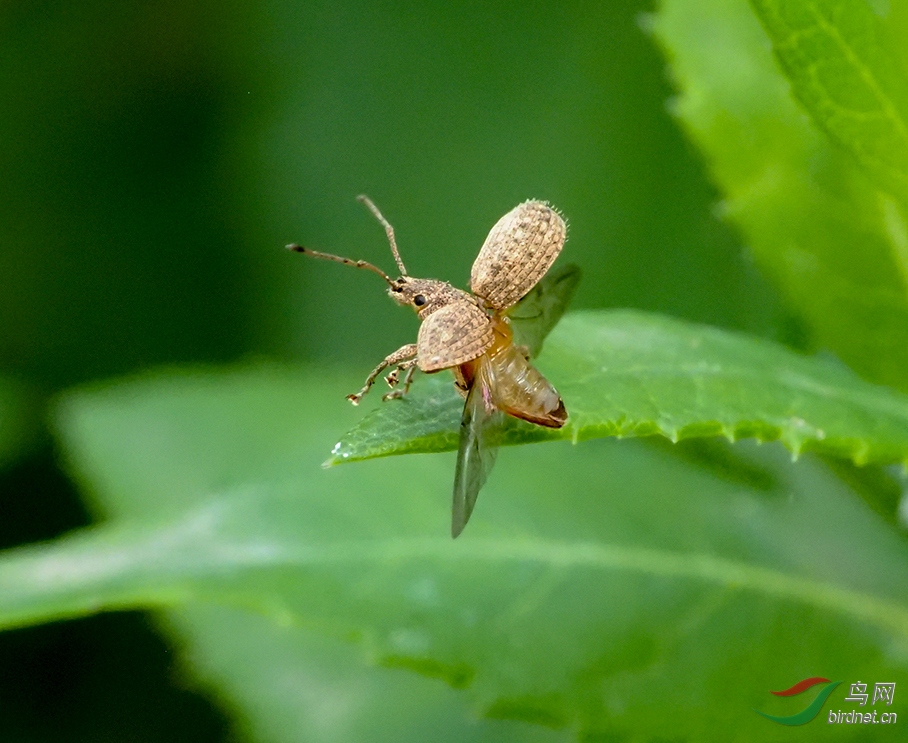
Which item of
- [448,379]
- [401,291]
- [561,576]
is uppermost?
[401,291]

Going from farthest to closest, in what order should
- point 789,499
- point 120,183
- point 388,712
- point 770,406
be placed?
point 120,183 → point 388,712 → point 789,499 → point 770,406

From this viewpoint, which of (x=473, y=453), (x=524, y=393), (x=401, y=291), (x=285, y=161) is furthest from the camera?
(x=285, y=161)

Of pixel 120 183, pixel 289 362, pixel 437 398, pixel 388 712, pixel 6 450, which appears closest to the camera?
pixel 437 398

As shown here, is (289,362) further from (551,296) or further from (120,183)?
(551,296)

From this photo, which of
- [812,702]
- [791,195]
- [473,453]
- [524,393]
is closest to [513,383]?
[524,393]

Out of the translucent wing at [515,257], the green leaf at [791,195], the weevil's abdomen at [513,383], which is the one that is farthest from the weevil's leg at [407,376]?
the green leaf at [791,195]

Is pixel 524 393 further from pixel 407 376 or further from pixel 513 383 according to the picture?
pixel 407 376

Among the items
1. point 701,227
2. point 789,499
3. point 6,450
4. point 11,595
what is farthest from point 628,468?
point 6,450
